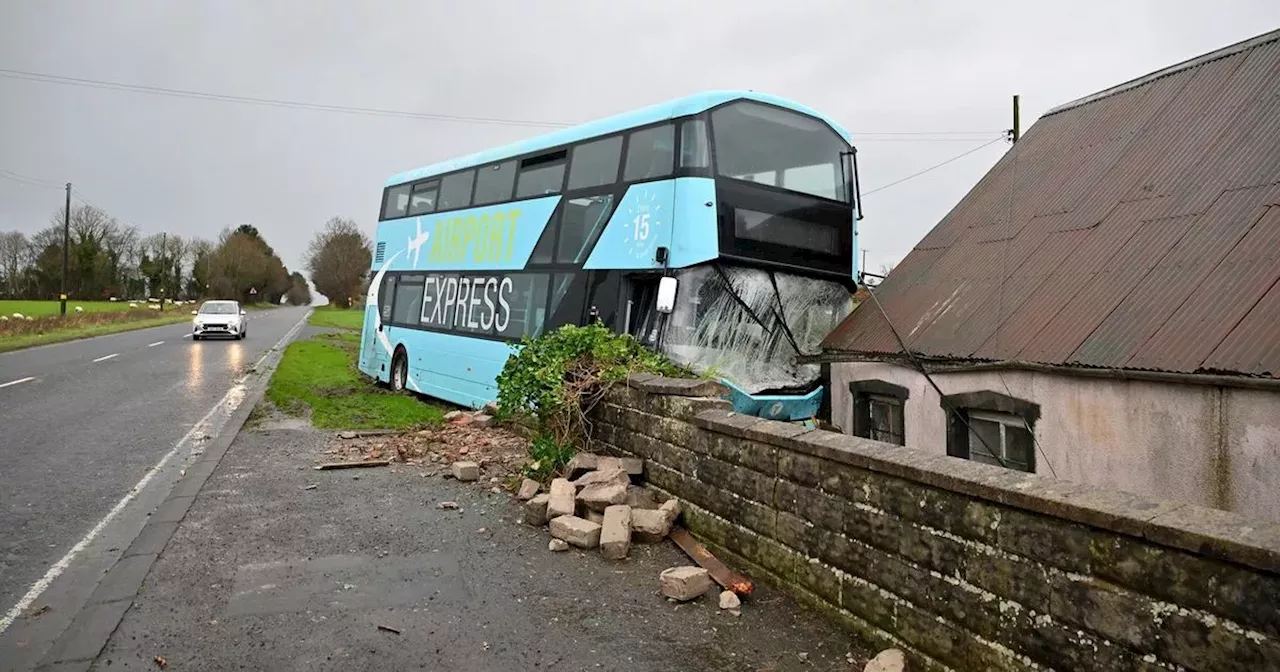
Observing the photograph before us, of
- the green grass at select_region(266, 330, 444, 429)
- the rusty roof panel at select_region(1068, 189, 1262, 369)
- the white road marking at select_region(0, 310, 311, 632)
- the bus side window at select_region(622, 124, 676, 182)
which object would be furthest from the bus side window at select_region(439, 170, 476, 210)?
the rusty roof panel at select_region(1068, 189, 1262, 369)

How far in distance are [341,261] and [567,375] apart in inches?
3297

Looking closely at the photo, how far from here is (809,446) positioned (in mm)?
4559

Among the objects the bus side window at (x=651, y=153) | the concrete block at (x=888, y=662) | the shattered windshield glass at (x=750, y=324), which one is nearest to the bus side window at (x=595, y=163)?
the bus side window at (x=651, y=153)

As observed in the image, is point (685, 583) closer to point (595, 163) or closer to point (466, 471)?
point (466, 471)

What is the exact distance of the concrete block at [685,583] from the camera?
474 centimetres

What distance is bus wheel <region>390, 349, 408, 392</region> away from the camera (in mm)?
15484

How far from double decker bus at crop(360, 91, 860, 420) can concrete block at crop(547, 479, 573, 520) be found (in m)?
2.46

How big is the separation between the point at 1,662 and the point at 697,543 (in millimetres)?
4122

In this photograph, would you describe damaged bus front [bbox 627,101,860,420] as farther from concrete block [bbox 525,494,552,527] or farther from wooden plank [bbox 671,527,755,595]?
wooden plank [bbox 671,527,755,595]

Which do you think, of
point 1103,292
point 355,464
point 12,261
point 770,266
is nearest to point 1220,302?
point 1103,292

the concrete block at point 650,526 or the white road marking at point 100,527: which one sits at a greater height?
the concrete block at point 650,526

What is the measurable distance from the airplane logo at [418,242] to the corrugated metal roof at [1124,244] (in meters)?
8.83

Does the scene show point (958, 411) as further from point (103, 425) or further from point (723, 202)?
point (103, 425)

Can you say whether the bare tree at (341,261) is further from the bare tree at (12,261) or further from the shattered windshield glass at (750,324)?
the shattered windshield glass at (750,324)
